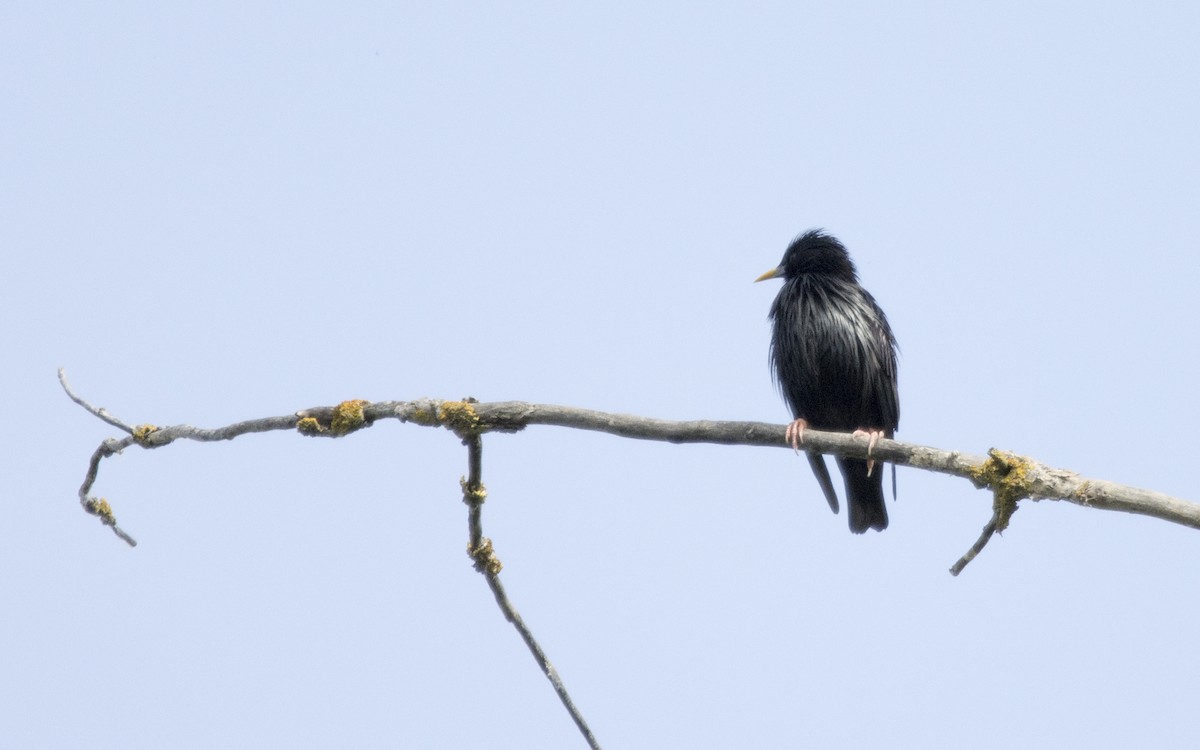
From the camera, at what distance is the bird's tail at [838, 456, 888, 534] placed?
6.25 meters

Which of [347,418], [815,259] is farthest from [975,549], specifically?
[815,259]

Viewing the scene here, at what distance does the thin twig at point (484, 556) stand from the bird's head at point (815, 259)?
3397 millimetres

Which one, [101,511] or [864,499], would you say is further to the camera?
[864,499]

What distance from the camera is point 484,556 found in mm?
3541

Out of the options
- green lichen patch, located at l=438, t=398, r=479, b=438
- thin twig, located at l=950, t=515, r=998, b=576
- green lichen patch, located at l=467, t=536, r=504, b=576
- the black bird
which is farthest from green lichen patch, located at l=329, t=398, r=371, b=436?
the black bird

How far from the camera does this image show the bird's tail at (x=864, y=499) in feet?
20.5

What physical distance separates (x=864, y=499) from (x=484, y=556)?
324cm

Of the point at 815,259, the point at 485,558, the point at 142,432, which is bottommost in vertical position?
the point at 485,558

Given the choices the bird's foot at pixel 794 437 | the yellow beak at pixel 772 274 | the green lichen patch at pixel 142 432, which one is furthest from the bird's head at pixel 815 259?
the green lichen patch at pixel 142 432

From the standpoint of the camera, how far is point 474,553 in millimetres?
3559

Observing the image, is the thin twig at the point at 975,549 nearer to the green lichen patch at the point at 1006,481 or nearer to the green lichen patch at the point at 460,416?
the green lichen patch at the point at 1006,481

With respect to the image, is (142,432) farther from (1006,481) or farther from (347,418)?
(1006,481)

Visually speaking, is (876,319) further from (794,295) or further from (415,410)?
(415,410)

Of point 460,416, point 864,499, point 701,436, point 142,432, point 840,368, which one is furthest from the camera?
point 864,499
